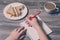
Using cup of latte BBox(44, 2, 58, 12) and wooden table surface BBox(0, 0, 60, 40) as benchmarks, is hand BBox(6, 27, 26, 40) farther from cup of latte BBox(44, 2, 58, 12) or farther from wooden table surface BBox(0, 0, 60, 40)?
cup of latte BBox(44, 2, 58, 12)

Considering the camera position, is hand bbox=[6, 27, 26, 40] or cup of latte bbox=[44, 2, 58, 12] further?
cup of latte bbox=[44, 2, 58, 12]

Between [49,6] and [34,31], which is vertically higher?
[49,6]

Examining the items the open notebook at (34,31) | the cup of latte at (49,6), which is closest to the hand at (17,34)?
the open notebook at (34,31)

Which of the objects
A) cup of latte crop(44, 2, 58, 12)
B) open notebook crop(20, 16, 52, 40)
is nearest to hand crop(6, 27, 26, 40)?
open notebook crop(20, 16, 52, 40)

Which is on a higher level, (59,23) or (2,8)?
(2,8)

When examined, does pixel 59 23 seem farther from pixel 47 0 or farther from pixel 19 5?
pixel 19 5

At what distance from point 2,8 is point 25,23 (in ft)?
0.79

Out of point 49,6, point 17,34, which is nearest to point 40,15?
point 49,6

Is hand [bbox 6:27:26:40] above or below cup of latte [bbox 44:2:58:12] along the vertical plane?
below

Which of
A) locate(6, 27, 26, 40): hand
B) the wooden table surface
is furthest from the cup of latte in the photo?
locate(6, 27, 26, 40): hand

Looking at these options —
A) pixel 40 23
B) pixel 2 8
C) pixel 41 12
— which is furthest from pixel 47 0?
pixel 2 8

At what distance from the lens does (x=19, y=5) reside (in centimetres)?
135

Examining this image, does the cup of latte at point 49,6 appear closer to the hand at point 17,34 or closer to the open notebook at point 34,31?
the open notebook at point 34,31

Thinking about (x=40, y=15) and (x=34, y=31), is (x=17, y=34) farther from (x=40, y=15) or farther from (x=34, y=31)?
(x=40, y=15)
